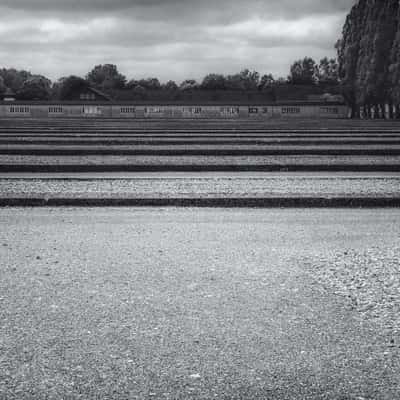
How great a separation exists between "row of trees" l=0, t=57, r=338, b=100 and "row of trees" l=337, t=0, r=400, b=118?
30.7 metres

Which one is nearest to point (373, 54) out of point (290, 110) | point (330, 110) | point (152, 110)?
point (290, 110)

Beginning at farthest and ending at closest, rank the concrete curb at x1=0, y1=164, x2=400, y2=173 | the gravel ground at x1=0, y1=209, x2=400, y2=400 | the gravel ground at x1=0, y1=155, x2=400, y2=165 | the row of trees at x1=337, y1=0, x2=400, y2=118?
the row of trees at x1=337, y1=0, x2=400, y2=118, the gravel ground at x1=0, y1=155, x2=400, y2=165, the concrete curb at x1=0, y1=164, x2=400, y2=173, the gravel ground at x1=0, y1=209, x2=400, y2=400

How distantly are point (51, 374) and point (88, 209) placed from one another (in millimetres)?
5647

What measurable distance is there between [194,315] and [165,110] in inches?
2827

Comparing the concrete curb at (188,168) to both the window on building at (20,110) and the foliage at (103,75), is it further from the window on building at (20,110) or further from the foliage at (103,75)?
the foliage at (103,75)

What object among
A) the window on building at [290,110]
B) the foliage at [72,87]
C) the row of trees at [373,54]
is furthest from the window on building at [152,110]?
the row of trees at [373,54]

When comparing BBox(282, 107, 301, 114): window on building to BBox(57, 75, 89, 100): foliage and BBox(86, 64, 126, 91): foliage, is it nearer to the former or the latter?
BBox(57, 75, 89, 100): foliage

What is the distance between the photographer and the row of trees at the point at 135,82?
9610 centimetres

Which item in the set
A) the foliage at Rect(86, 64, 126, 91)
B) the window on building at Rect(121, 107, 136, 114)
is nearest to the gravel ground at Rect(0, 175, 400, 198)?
the window on building at Rect(121, 107, 136, 114)

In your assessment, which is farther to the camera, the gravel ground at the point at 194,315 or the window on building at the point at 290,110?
the window on building at the point at 290,110

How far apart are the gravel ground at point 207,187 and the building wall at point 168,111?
6197 cm

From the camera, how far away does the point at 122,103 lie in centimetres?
7412

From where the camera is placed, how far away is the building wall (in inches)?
2894

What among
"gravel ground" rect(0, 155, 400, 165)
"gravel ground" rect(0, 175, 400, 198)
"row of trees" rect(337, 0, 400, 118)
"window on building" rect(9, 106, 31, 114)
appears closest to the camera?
"gravel ground" rect(0, 175, 400, 198)
